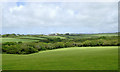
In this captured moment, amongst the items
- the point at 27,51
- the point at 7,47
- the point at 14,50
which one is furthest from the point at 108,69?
the point at 7,47

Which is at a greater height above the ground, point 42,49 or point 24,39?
point 24,39

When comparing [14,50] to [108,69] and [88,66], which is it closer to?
[88,66]

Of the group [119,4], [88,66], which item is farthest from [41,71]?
[119,4]

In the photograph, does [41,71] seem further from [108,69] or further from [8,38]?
[8,38]

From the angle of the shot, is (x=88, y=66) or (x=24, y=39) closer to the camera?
(x=88, y=66)

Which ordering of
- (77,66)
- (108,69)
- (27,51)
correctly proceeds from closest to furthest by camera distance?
(108,69)
(77,66)
(27,51)

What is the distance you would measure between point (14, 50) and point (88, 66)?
2438cm

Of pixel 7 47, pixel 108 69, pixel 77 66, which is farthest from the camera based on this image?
pixel 7 47

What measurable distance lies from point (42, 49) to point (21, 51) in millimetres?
5623

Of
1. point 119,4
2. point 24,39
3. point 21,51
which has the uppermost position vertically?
point 119,4

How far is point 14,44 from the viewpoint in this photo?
35719 mm

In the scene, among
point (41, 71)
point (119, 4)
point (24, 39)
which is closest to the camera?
point (41, 71)

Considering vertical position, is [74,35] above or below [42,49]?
above

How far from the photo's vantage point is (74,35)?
3838 cm
